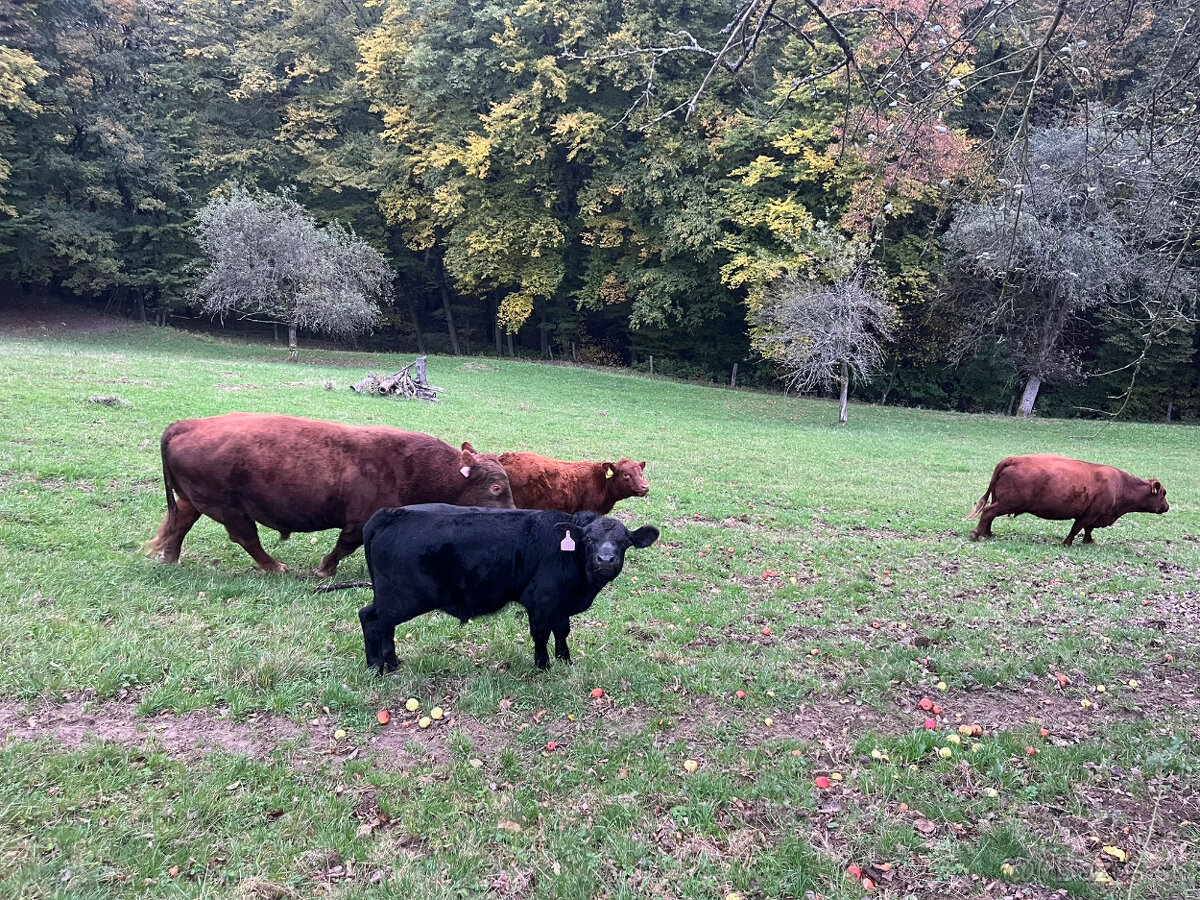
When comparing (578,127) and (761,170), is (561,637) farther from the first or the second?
(578,127)

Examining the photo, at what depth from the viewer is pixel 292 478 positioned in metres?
7.53

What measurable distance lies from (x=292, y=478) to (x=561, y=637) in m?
3.50

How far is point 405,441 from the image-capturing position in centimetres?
835

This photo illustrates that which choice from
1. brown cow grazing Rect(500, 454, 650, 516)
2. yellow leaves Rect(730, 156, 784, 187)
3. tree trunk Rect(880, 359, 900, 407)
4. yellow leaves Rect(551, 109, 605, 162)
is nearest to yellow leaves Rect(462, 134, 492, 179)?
yellow leaves Rect(551, 109, 605, 162)

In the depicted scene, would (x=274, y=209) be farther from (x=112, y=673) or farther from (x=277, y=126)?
(x=112, y=673)

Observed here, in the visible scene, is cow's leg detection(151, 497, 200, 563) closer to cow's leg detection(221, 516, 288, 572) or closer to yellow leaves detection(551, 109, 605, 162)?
cow's leg detection(221, 516, 288, 572)

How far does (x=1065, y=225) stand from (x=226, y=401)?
101ft

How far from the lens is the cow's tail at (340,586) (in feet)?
24.3

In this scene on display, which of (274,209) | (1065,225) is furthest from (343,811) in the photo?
(274,209)

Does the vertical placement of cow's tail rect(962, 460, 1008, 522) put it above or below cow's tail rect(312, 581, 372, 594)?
above

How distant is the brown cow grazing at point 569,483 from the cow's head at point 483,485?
3.89 ft

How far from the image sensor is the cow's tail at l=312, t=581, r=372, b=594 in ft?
24.3

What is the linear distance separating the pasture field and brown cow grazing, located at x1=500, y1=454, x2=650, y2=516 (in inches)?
43.3

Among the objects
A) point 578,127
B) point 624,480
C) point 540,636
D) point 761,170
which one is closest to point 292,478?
point 540,636
